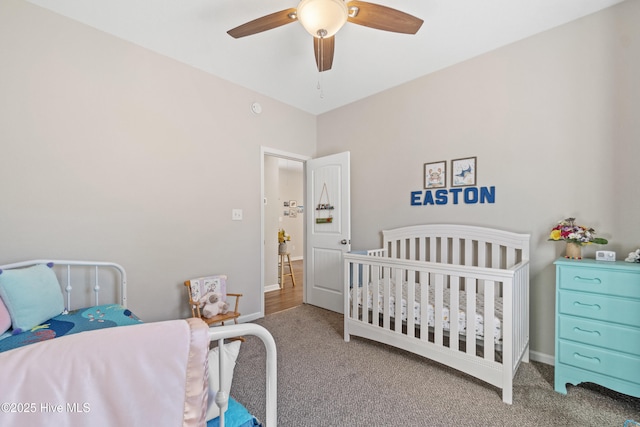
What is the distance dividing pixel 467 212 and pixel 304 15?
2.07 meters

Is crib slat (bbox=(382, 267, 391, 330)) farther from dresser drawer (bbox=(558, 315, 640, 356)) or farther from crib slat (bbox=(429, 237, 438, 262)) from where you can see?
dresser drawer (bbox=(558, 315, 640, 356))

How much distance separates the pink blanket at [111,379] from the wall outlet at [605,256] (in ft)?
7.93

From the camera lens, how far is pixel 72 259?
2104 mm

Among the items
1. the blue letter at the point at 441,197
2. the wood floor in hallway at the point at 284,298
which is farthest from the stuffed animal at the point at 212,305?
the blue letter at the point at 441,197

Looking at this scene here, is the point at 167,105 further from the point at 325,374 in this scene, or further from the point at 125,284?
the point at 325,374

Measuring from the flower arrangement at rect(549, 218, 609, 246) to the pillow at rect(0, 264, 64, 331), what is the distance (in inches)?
131

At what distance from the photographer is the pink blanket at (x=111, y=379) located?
52cm

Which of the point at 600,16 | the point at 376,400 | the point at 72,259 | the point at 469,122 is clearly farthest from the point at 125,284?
the point at 600,16

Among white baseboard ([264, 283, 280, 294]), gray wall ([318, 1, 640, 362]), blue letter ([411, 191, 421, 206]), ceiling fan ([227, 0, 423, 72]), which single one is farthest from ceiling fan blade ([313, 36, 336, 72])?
white baseboard ([264, 283, 280, 294])

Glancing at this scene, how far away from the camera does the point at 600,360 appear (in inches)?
67.9

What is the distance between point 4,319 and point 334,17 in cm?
240

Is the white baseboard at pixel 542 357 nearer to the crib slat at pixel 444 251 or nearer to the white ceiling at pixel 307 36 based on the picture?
the crib slat at pixel 444 251

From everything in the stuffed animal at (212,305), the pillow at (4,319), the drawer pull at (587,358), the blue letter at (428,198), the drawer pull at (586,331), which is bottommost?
the drawer pull at (587,358)

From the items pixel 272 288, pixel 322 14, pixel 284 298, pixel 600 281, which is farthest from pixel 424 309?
pixel 272 288
